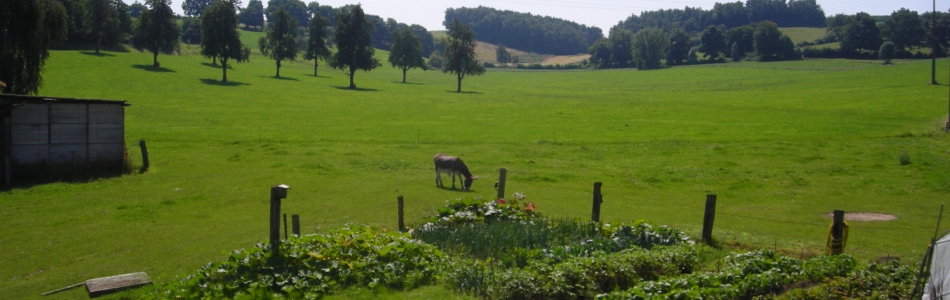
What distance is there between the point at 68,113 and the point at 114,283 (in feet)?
58.6

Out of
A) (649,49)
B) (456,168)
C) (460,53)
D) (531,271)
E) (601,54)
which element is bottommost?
(531,271)

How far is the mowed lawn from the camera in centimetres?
→ 1981

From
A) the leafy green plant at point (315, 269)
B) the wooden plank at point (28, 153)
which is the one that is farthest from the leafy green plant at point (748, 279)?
the wooden plank at point (28, 153)

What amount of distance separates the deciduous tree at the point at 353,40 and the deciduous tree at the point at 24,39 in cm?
6265

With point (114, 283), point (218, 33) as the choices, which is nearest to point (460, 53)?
point (218, 33)

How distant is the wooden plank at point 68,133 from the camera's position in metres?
28.4

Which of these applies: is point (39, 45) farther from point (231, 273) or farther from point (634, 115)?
point (634, 115)

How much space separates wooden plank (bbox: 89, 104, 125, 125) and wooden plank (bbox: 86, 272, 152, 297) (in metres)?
17.5

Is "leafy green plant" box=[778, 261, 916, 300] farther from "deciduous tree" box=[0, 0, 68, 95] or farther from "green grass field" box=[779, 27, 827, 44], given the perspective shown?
"green grass field" box=[779, 27, 827, 44]

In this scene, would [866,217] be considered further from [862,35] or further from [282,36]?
[862,35]

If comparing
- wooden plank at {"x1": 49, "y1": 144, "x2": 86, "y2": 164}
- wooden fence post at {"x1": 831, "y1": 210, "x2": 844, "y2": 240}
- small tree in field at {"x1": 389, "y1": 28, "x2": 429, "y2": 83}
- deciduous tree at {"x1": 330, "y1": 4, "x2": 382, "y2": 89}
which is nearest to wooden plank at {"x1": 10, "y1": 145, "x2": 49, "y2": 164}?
wooden plank at {"x1": 49, "y1": 144, "x2": 86, "y2": 164}

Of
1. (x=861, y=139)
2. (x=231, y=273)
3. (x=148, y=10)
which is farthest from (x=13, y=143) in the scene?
(x=148, y=10)

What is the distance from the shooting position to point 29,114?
2764 cm

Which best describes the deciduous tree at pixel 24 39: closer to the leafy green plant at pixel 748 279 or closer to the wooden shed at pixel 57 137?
the wooden shed at pixel 57 137
